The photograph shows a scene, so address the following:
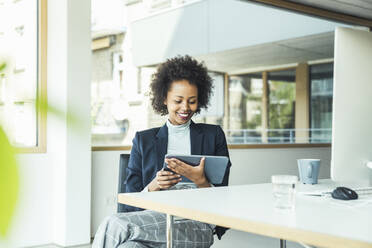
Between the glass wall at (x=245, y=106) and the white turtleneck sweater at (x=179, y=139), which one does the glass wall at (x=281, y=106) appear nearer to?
the glass wall at (x=245, y=106)

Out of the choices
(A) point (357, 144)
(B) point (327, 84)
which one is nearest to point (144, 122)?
(B) point (327, 84)

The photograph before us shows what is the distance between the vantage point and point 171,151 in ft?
7.42

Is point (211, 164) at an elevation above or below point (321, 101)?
below

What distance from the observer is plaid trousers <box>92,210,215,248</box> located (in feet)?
5.61

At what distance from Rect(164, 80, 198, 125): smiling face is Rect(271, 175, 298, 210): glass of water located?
40.0 inches

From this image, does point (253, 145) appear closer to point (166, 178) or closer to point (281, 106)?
point (166, 178)

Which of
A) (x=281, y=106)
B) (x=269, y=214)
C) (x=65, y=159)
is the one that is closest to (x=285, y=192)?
(x=269, y=214)

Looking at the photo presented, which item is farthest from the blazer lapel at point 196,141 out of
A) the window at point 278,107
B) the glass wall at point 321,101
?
the glass wall at point 321,101

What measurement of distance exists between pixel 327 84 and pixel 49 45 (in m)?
5.95

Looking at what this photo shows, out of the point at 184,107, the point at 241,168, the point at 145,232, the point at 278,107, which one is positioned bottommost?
the point at 241,168

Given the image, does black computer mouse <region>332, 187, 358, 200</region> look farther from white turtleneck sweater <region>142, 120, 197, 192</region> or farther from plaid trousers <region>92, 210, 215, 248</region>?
white turtleneck sweater <region>142, 120, 197, 192</region>

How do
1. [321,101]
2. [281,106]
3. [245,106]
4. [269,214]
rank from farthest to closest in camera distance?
[245,106] → [281,106] → [321,101] → [269,214]

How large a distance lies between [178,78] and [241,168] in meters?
3.16

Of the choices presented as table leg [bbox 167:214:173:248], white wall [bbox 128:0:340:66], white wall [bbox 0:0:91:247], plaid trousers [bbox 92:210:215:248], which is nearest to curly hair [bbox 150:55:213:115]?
plaid trousers [bbox 92:210:215:248]
